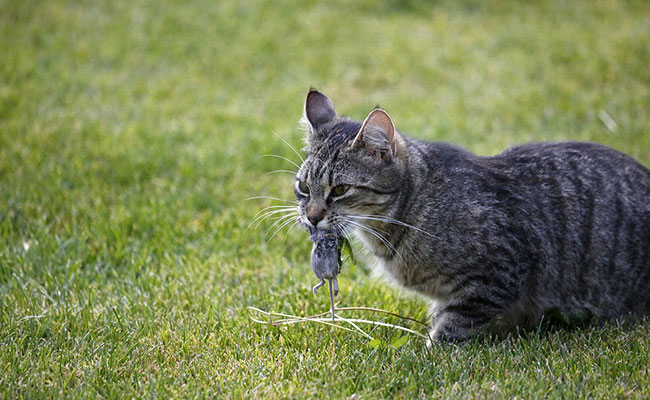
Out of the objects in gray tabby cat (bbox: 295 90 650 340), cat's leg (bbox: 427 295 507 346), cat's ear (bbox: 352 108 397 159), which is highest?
cat's ear (bbox: 352 108 397 159)

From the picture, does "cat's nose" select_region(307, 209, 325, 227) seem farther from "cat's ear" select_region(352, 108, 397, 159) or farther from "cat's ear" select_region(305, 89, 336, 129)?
"cat's ear" select_region(305, 89, 336, 129)

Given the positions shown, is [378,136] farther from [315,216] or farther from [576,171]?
[576,171]

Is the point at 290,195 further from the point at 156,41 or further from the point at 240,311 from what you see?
the point at 156,41

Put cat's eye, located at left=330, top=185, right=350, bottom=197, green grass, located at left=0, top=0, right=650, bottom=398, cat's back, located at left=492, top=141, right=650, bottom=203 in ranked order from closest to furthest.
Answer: green grass, located at left=0, top=0, right=650, bottom=398
cat's eye, located at left=330, top=185, right=350, bottom=197
cat's back, located at left=492, top=141, right=650, bottom=203

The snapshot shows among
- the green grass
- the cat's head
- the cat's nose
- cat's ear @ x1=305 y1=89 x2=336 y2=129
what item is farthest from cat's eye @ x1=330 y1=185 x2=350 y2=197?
the green grass

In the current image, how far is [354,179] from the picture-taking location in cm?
350

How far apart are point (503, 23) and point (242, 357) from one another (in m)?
8.04

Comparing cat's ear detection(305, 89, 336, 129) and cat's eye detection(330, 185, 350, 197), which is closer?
cat's eye detection(330, 185, 350, 197)

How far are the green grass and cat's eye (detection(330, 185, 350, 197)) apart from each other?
815 mm

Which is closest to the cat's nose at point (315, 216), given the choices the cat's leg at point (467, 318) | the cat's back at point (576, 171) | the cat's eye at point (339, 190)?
the cat's eye at point (339, 190)

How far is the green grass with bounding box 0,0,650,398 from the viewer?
10.4 feet

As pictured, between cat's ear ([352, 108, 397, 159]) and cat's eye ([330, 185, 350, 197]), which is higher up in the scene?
cat's ear ([352, 108, 397, 159])

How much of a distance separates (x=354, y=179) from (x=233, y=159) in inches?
113

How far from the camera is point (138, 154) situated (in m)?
6.12
